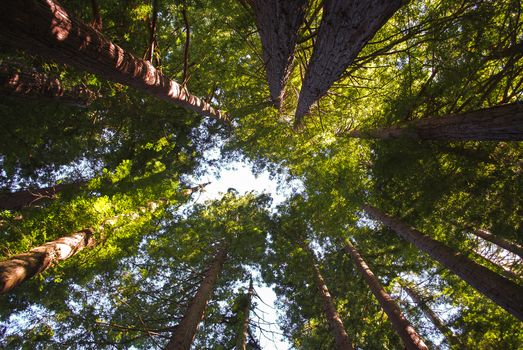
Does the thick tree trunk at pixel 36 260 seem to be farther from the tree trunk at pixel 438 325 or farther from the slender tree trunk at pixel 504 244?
the slender tree trunk at pixel 504 244

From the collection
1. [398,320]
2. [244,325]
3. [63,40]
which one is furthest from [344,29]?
[244,325]

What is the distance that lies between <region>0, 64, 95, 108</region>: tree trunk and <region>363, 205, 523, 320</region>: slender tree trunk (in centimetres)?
1036

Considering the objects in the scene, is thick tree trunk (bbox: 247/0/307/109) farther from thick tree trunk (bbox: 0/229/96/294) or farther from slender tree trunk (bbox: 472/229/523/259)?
slender tree trunk (bbox: 472/229/523/259)

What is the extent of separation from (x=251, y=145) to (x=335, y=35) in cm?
854

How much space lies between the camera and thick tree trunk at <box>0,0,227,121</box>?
99.7 inches

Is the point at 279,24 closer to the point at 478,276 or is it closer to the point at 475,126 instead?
the point at 475,126

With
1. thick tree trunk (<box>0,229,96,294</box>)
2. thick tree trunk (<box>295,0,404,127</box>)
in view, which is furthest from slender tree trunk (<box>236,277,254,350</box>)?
thick tree trunk (<box>295,0,404,127</box>)

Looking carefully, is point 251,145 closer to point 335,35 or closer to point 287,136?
point 287,136

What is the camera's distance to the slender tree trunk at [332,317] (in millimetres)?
8109

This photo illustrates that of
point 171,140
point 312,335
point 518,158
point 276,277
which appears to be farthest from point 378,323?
point 171,140

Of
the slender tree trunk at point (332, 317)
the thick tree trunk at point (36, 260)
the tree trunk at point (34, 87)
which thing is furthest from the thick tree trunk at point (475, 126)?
the tree trunk at point (34, 87)

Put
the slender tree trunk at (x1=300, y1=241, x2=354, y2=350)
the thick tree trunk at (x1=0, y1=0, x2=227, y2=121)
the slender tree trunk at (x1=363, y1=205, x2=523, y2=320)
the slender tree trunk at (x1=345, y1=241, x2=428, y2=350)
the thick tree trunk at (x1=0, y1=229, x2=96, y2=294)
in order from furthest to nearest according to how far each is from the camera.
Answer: the slender tree trunk at (x1=300, y1=241, x2=354, y2=350)
the slender tree trunk at (x1=345, y1=241, x2=428, y2=350)
the slender tree trunk at (x1=363, y1=205, x2=523, y2=320)
the thick tree trunk at (x1=0, y1=229, x2=96, y2=294)
the thick tree trunk at (x1=0, y1=0, x2=227, y2=121)

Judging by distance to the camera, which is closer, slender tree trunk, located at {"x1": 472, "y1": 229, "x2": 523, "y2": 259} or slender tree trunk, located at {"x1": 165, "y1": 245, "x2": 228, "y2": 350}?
slender tree trunk, located at {"x1": 165, "y1": 245, "x2": 228, "y2": 350}

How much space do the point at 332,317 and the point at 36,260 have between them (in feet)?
28.5
